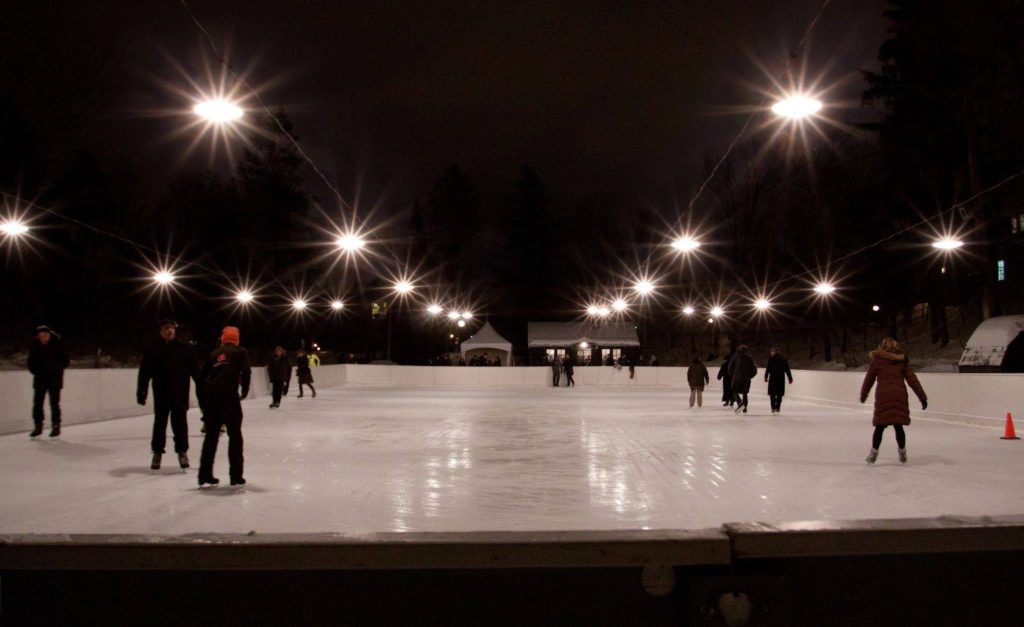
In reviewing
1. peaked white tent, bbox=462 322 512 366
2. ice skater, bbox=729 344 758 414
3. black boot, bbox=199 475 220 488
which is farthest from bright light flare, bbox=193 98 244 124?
peaked white tent, bbox=462 322 512 366

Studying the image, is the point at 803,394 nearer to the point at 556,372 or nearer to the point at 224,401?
the point at 556,372

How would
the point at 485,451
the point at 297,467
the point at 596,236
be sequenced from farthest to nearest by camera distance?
the point at 596,236
the point at 485,451
the point at 297,467

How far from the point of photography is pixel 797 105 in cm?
1022

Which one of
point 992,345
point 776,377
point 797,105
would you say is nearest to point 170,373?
point 797,105

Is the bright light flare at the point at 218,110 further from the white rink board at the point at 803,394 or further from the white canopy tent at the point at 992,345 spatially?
the white canopy tent at the point at 992,345

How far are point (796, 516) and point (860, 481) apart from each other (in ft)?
8.71

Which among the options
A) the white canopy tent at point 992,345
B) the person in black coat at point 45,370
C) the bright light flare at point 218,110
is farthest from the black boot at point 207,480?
the white canopy tent at point 992,345

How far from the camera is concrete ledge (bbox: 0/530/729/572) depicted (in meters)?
2.99

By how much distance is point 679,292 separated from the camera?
68.2 meters

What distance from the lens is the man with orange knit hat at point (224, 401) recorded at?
8.46 m

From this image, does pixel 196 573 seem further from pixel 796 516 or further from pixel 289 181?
pixel 289 181

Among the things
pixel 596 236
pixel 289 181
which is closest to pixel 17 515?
pixel 289 181

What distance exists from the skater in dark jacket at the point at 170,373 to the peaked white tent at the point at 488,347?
4852 cm

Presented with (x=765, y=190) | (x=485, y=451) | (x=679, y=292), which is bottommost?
(x=485, y=451)
